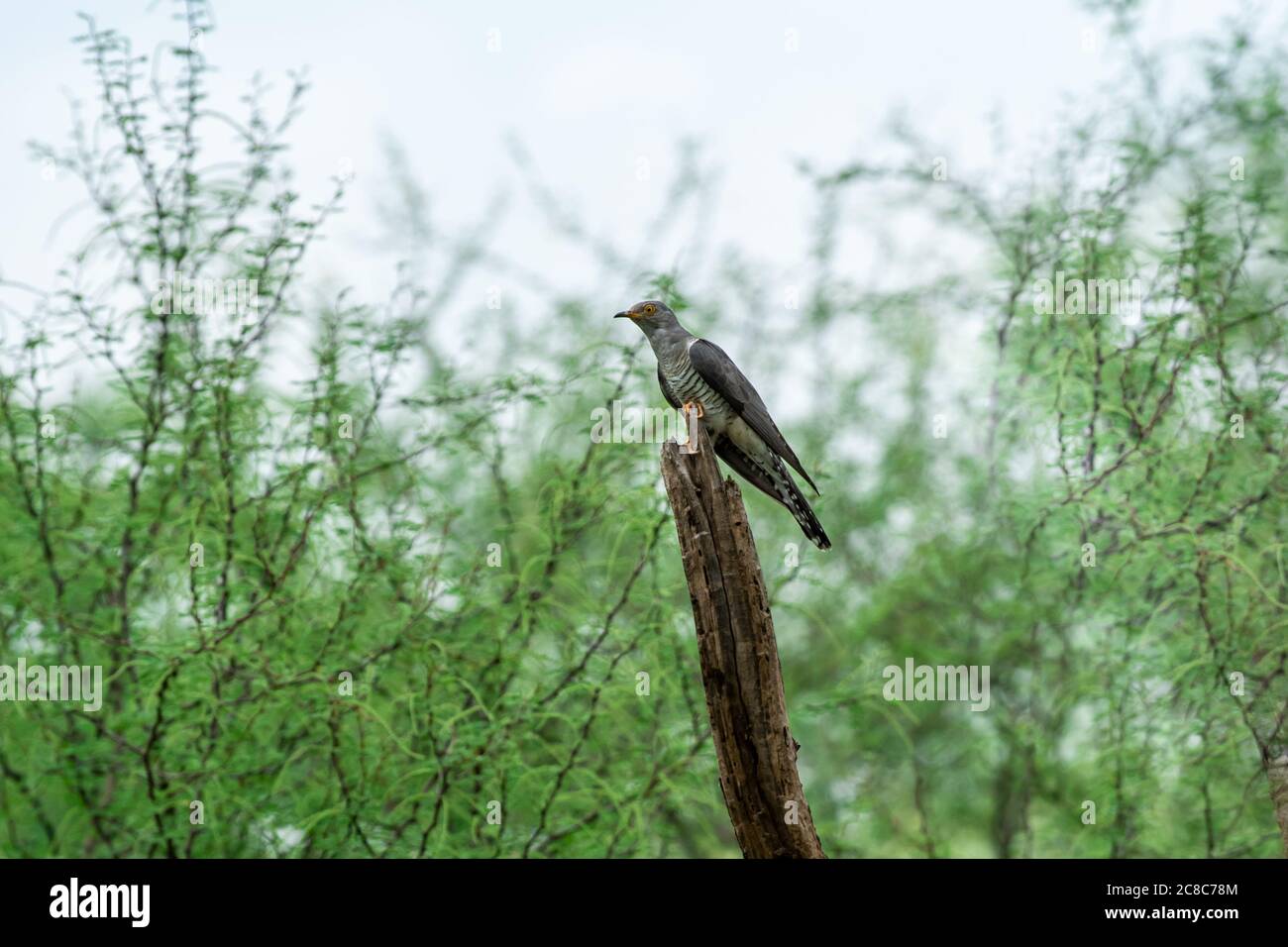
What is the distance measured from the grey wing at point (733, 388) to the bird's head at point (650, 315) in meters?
0.24

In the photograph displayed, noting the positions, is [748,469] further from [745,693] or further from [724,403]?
[745,693]

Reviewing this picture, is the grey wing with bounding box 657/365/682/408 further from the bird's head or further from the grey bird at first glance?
the bird's head

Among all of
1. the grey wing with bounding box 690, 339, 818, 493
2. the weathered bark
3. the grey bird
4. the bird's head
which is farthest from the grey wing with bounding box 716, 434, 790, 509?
the weathered bark

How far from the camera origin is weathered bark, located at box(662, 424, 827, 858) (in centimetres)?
359

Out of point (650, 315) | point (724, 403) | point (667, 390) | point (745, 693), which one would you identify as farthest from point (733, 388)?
point (745, 693)

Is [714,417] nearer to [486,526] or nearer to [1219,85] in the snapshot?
[486,526]

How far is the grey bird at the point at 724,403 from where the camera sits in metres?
4.84

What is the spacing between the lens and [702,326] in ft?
29.5

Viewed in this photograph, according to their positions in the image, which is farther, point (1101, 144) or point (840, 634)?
point (840, 634)

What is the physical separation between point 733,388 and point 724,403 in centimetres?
10

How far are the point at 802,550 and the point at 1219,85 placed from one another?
385 centimetres
